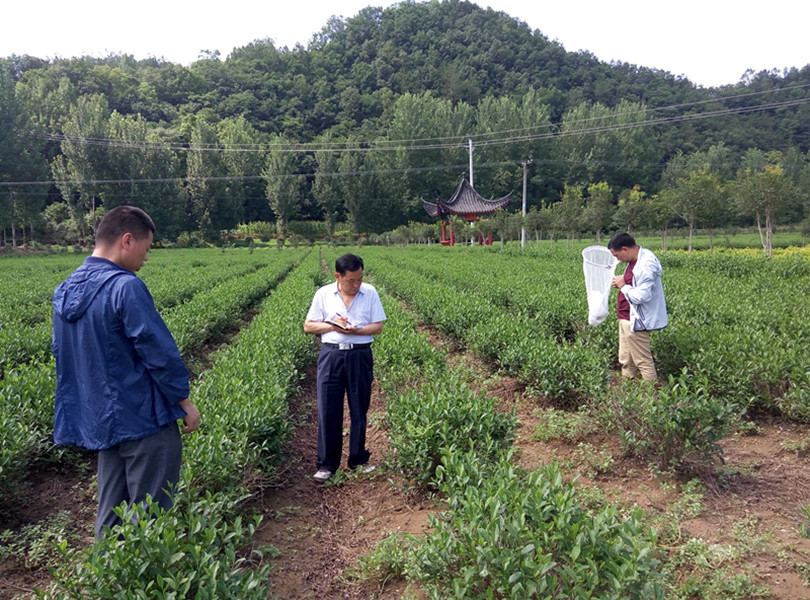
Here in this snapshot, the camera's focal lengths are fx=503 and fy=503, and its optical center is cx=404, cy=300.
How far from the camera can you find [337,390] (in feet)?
13.6

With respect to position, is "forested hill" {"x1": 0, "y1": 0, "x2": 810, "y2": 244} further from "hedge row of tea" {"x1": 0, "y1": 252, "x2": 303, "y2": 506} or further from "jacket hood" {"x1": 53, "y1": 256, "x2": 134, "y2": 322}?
"jacket hood" {"x1": 53, "y1": 256, "x2": 134, "y2": 322}

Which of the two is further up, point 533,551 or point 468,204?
point 468,204

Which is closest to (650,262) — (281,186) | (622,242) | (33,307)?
(622,242)

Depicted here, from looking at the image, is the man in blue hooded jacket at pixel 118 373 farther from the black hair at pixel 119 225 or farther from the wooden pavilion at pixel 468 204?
the wooden pavilion at pixel 468 204

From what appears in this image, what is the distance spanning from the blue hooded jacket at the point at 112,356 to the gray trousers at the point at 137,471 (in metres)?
0.10

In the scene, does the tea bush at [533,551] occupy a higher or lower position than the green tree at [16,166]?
lower

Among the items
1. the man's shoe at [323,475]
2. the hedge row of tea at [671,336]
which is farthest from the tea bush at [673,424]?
the man's shoe at [323,475]

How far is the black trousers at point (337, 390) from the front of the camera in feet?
13.6

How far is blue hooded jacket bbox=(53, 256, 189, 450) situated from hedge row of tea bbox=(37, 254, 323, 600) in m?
0.43

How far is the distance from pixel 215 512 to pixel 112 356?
1.04 meters

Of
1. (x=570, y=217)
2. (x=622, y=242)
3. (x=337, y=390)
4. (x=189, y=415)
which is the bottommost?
(x=337, y=390)

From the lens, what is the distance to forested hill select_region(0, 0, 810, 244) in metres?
49.0

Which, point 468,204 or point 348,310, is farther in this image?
point 468,204

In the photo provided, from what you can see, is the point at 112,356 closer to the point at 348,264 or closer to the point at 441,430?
the point at 348,264
